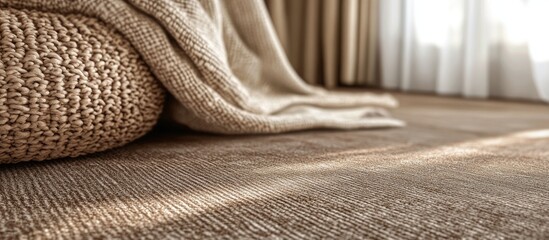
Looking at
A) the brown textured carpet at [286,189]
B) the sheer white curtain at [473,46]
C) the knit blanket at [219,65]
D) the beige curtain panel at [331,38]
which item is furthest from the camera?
the beige curtain panel at [331,38]

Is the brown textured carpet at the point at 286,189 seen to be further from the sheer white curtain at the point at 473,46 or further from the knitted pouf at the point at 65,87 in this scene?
the sheer white curtain at the point at 473,46

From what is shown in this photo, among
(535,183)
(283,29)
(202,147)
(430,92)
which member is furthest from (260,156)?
(283,29)

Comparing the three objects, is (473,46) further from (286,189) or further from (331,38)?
(286,189)

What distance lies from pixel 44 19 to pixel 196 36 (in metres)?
0.19

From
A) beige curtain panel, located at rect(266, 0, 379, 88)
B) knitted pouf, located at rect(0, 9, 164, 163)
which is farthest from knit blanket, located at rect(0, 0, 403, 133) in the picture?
beige curtain panel, located at rect(266, 0, 379, 88)

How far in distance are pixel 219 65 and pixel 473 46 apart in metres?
1.15

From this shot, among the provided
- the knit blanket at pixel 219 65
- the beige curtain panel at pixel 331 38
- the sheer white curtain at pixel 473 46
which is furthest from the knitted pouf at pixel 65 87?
the beige curtain panel at pixel 331 38

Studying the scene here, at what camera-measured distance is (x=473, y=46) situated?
1722 mm

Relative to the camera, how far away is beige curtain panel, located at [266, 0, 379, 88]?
2096 millimetres

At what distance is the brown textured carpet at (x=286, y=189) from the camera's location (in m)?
0.44

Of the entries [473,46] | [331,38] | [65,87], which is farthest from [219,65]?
[331,38]

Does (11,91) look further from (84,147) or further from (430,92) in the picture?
(430,92)

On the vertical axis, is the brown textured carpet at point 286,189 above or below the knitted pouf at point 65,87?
below

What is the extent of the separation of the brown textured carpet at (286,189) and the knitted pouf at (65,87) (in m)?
0.03
